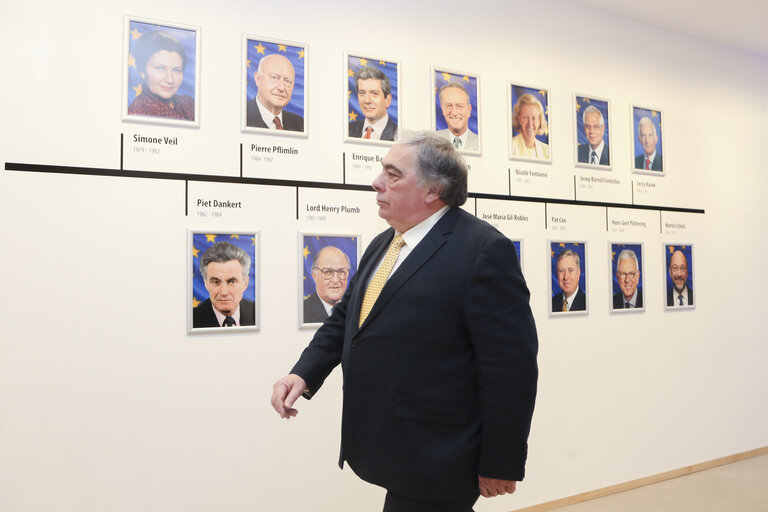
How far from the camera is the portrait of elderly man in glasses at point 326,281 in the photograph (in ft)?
10.1

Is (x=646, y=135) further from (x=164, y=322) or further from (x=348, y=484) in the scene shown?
(x=164, y=322)

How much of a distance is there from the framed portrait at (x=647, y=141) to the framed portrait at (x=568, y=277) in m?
0.82

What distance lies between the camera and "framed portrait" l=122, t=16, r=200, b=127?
8.87ft

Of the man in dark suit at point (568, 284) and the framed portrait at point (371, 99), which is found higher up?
the framed portrait at point (371, 99)

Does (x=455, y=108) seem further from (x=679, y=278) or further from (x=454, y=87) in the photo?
(x=679, y=278)

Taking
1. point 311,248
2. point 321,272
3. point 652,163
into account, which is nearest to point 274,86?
point 311,248

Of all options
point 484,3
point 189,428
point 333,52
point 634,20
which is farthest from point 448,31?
point 189,428

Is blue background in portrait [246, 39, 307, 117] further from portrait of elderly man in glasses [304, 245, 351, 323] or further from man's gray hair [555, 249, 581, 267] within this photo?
man's gray hair [555, 249, 581, 267]

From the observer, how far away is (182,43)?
9.25ft

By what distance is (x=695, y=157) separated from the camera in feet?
14.9

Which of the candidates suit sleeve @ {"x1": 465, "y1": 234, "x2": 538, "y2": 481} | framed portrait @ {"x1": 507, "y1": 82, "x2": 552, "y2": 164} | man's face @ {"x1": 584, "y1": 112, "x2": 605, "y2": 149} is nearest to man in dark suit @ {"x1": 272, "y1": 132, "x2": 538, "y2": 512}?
suit sleeve @ {"x1": 465, "y1": 234, "x2": 538, "y2": 481}

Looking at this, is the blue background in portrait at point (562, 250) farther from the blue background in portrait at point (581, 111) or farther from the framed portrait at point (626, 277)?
the blue background in portrait at point (581, 111)

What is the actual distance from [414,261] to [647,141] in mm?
→ 3139

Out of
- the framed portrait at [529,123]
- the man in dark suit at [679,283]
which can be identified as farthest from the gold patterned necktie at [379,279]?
the man in dark suit at [679,283]
